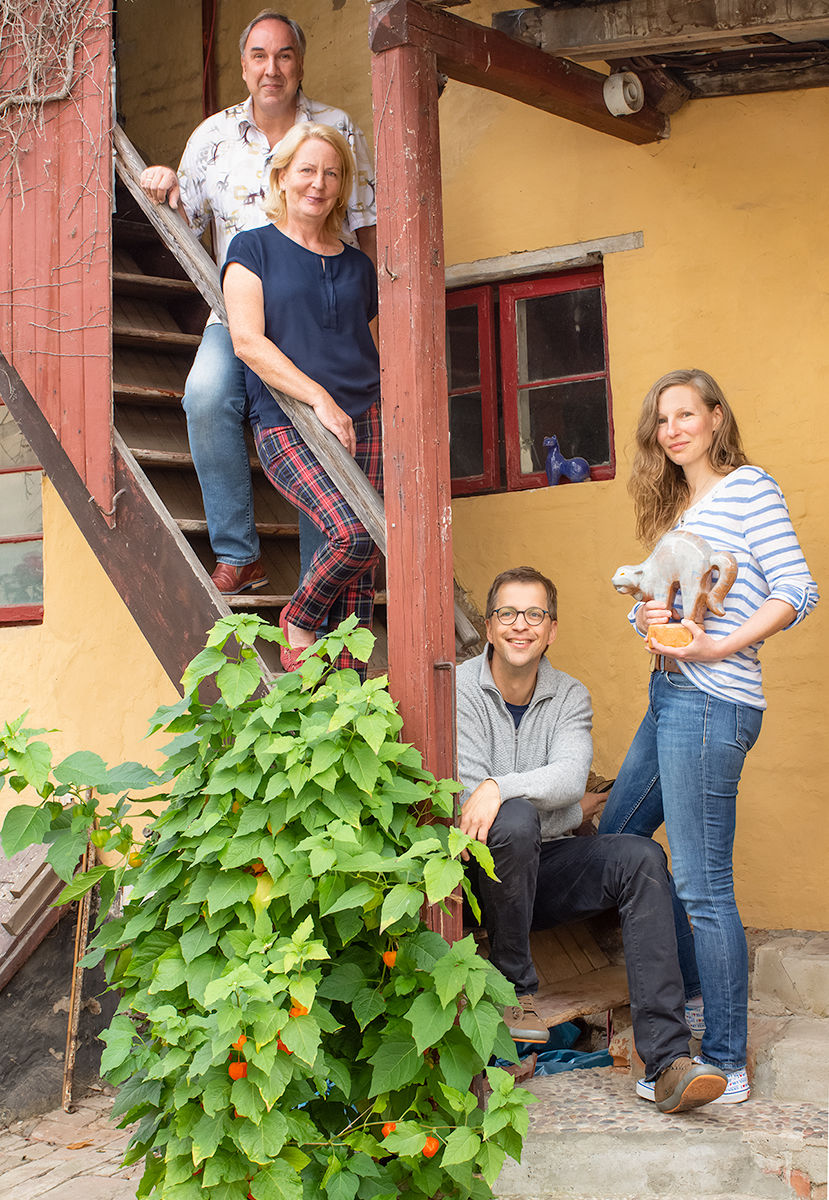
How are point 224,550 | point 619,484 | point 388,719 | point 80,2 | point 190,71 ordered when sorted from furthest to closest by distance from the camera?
point 190,71, point 619,484, point 80,2, point 224,550, point 388,719

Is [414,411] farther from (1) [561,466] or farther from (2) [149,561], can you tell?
(1) [561,466]

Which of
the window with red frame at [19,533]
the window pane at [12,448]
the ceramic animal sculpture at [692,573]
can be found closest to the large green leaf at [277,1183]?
the ceramic animal sculpture at [692,573]

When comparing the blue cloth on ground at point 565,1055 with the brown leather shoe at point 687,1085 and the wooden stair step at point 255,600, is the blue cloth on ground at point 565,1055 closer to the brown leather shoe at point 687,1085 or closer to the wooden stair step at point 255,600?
the brown leather shoe at point 687,1085

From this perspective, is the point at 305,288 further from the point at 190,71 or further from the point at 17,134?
the point at 190,71

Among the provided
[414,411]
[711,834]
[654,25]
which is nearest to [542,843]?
[711,834]

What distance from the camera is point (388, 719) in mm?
3523

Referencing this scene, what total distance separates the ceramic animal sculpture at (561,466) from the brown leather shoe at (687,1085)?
2.63 metres

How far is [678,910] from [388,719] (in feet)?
4.05

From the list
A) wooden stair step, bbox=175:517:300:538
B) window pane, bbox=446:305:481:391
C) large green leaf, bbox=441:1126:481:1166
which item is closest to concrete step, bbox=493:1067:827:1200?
large green leaf, bbox=441:1126:481:1166

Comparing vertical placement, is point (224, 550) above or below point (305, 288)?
below

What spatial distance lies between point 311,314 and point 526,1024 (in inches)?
93.2

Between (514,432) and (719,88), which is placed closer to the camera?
(719,88)

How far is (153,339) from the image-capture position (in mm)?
5215

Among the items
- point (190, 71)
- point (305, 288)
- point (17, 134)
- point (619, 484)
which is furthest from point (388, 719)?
point (190, 71)
